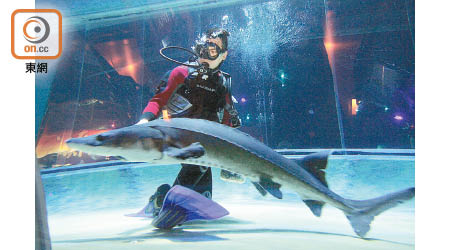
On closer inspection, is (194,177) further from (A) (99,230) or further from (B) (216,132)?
(A) (99,230)

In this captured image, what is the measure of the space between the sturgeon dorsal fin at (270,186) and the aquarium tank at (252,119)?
0.5 inches

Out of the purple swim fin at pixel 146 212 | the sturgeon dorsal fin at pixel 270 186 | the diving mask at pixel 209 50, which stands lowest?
the purple swim fin at pixel 146 212

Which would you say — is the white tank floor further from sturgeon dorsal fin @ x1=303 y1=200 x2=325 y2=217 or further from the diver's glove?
the diver's glove

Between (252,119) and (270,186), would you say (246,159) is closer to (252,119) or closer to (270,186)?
(270,186)

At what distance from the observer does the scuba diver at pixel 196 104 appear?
2.47m

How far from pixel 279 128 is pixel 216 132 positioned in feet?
6.22

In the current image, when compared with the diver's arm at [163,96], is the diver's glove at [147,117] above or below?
below

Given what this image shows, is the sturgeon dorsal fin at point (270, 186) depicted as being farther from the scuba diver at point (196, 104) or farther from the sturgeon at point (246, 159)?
the scuba diver at point (196, 104)

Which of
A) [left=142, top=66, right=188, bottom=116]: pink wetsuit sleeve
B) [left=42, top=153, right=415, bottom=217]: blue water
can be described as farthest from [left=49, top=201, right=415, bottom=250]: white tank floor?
[left=142, top=66, right=188, bottom=116]: pink wetsuit sleeve

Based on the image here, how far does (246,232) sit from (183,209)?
65 cm

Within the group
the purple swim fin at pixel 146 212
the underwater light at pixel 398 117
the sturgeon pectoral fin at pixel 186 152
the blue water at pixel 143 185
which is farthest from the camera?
the underwater light at pixel 398 117

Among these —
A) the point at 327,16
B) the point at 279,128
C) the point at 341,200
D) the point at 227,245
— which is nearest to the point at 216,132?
the point at 227,245

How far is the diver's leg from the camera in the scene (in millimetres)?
2711

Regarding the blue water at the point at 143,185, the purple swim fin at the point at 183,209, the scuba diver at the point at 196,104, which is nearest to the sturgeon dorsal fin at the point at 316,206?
the blue water at the point at 143,185
